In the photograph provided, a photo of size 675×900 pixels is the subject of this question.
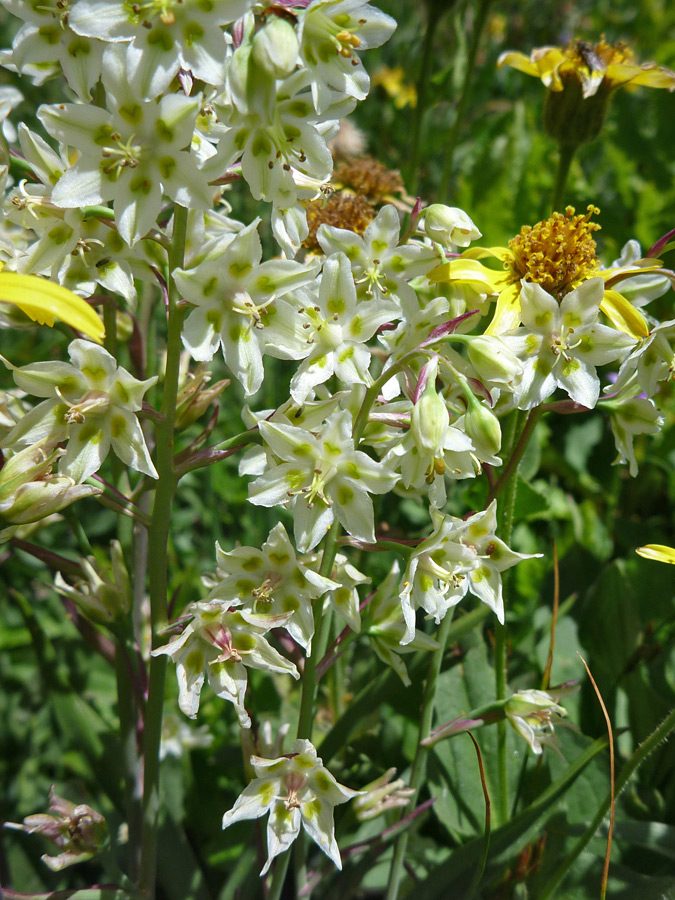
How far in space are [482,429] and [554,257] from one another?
0.34 meters

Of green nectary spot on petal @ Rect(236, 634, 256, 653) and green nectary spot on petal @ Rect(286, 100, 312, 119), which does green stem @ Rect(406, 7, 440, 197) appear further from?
green nectary spot on petal @ Rect(236, 634, 256, 653)

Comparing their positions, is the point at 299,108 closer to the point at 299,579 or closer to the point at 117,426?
the point at 117,426

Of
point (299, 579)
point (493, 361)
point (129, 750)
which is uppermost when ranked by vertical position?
point (493, 361)

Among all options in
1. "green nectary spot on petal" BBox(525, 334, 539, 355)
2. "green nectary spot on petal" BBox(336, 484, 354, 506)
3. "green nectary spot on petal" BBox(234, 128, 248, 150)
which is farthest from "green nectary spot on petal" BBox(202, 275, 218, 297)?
"green nectary spot on petal" BBox(525, 334, 539, 355)

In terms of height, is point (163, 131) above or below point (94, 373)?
above

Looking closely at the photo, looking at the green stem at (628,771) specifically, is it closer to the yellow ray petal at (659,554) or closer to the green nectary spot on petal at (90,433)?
the yellow ray petal at (659,554)

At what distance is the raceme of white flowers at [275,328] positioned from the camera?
2.29 ft

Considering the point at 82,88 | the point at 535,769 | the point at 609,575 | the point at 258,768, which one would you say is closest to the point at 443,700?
the point at 535,769

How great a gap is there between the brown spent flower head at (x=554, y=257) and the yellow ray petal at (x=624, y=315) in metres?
0.06

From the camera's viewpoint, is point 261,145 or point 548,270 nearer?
point 261,145

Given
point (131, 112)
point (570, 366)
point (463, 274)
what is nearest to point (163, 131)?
point (131, 112)

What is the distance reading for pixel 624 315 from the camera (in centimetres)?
91

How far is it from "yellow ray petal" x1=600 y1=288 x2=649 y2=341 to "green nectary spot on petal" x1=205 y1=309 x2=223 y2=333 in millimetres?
427

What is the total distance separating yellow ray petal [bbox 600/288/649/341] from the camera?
0.89m
